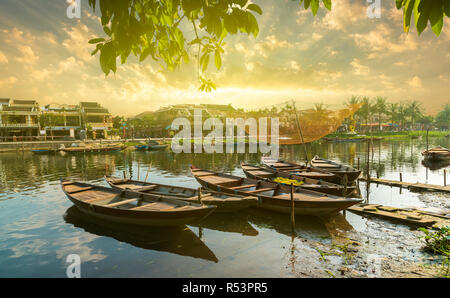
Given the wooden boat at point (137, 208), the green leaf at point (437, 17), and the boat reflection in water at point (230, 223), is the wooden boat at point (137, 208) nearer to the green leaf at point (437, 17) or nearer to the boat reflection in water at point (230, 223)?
the boat reflection in water at point (230, 223)

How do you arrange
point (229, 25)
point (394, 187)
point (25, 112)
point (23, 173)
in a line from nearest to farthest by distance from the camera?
point (229, 25), point (394, 187), point (23, 173), point (25, 112)

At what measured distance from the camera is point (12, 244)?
31.8ft

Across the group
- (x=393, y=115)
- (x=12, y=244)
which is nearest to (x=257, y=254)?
(x=12, y=244)

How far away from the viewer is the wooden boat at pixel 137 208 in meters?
8.83

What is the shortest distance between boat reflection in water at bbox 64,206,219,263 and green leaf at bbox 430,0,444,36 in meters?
8.14

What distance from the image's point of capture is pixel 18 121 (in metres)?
57.1

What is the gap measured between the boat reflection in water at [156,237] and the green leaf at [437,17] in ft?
26.7

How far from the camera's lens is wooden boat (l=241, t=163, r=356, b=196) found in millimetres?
12734

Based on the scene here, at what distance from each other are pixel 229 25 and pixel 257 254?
26.1 feet

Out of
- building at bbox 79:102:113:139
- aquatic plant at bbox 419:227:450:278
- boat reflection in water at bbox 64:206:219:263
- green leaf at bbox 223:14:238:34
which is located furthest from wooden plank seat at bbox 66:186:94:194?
building at bbox 79:102:113:139

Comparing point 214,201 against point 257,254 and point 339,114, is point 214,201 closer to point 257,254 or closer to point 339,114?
point 257,254

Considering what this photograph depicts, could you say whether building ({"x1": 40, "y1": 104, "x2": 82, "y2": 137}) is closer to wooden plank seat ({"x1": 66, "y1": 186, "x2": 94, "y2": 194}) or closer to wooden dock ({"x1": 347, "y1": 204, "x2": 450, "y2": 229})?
wooden plank seat ({"x1": 66, "y1": 186, "x2": 94, "y2": 194})

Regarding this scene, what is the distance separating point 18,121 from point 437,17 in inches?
2958

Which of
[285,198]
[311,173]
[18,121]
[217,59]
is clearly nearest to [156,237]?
[285,198]
